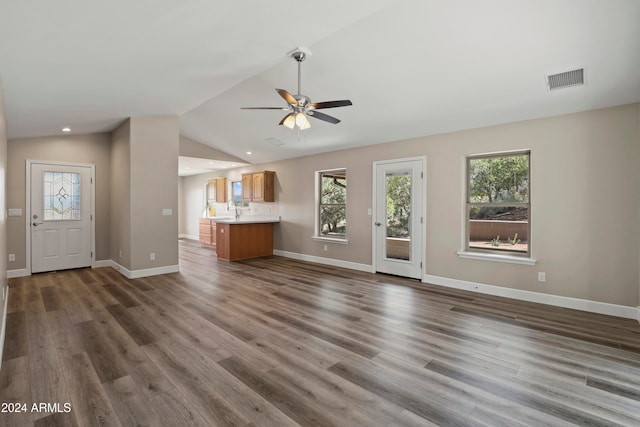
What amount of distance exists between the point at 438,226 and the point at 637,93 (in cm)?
271

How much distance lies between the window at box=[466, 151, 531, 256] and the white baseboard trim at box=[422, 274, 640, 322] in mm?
543

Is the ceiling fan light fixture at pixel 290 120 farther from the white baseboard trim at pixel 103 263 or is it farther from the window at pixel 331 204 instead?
the white baseboard trim at pixel 103 263

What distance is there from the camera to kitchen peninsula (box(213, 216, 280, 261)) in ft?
23.1

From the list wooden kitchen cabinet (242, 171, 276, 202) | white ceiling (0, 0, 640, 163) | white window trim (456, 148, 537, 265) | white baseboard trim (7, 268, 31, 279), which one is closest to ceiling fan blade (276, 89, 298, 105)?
white ceiling (0, 0, 640, 163)

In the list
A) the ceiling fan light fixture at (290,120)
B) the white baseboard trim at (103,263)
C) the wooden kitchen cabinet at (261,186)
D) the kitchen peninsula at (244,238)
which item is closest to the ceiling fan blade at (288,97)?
the ceiling fan light fixture at (290,120)

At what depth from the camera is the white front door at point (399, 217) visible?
527 cm

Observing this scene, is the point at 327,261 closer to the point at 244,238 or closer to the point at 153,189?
the point at 244,238

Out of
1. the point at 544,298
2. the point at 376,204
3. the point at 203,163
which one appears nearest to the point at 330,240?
the point at 376,204

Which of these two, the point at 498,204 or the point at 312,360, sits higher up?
the point at 498,204

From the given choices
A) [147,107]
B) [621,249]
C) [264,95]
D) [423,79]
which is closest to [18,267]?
[147,107]

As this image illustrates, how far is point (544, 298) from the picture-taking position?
13.4ft

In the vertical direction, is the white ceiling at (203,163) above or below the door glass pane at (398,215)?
above

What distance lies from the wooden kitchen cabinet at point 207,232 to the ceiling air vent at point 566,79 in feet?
27.0

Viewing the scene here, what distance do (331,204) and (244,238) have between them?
7.30ft
